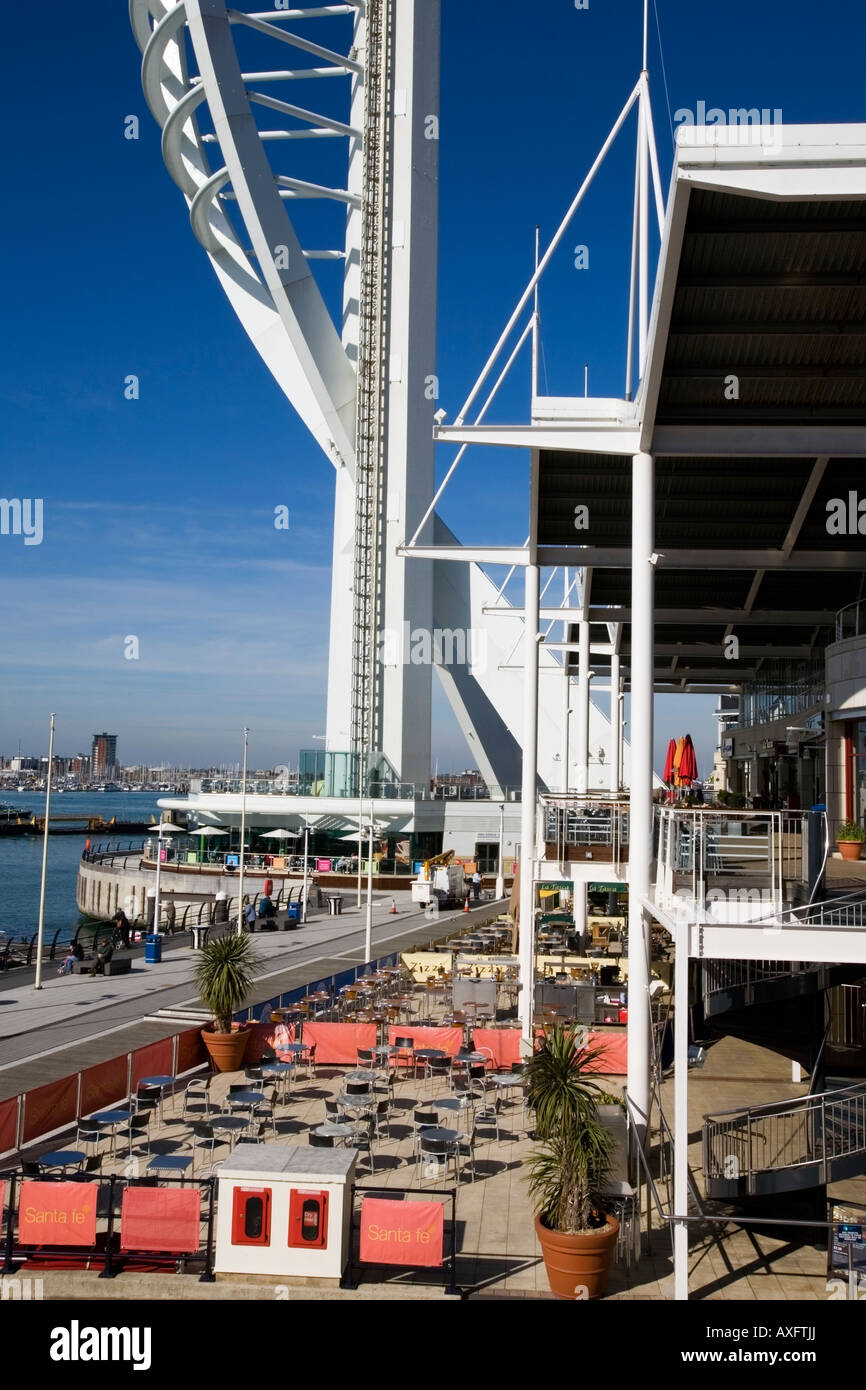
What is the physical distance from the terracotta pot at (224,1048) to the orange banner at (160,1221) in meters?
6.08

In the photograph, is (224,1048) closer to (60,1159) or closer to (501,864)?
(60,1159)

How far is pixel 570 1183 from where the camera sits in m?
8.89

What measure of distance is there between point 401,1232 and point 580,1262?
1.48 meters

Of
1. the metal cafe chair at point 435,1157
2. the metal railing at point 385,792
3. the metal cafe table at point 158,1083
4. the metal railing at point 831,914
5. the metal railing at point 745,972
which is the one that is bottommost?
the metal cafe chair at point 435,1157

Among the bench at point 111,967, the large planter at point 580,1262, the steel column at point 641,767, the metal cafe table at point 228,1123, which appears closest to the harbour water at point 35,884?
the bench at point 111,967

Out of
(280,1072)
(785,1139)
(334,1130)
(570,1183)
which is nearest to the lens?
(570,1183)

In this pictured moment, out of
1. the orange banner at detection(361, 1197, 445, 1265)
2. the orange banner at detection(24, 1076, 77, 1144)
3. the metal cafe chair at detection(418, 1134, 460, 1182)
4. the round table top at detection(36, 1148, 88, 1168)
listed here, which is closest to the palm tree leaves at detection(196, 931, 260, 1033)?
the orange banner at detection(24, 1076, 77, 1144)

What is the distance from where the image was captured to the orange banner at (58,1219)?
9.13 m

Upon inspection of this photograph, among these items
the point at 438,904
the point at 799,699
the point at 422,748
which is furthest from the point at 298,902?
the point at 799,699

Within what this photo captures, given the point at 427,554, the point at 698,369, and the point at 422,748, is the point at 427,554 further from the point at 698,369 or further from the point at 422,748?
the point at 422,748

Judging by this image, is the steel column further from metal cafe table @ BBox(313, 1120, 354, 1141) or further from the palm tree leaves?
the palm tree leaves

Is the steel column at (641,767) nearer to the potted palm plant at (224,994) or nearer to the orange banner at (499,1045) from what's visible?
the orange banner at (499,1045)

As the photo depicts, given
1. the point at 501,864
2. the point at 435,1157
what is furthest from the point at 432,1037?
the point at 501,864

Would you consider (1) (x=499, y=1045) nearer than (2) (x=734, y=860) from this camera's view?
No
